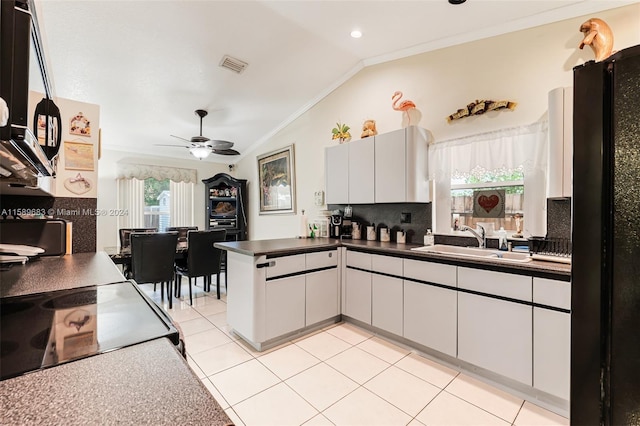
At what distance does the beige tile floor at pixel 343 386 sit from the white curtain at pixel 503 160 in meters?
1.32

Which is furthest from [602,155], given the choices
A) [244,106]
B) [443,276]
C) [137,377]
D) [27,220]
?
[244,106]

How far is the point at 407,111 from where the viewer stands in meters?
3.08

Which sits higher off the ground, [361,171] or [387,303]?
[361,171]

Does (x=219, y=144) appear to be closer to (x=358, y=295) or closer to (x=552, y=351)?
(x=358, y=295)

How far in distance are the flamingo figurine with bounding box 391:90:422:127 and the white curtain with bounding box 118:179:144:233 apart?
5.10 m

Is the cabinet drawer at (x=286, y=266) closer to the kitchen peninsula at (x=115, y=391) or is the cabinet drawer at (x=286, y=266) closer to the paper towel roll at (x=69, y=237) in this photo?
the paper towel roll at (x=69, y=237)

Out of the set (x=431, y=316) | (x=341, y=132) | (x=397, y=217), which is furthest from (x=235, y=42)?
(x=431, y=316)

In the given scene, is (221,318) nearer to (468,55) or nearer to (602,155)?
(602,155)

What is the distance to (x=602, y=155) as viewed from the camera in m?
0.75

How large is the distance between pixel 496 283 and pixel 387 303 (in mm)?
967

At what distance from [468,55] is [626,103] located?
2400 millimetres

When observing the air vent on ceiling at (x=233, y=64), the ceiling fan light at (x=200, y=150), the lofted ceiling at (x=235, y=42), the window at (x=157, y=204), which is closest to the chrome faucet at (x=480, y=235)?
the lofted ceiling at (x=235, y=42)

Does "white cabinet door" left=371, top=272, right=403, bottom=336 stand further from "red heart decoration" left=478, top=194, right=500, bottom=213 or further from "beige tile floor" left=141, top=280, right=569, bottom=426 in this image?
"red heart decoration" left=478, top=194, right=500, bottom=213

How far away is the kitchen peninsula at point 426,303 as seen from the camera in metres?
1.78
